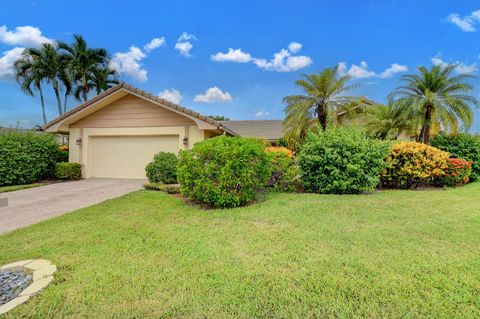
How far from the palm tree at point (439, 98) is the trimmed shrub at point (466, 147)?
52 centimetres

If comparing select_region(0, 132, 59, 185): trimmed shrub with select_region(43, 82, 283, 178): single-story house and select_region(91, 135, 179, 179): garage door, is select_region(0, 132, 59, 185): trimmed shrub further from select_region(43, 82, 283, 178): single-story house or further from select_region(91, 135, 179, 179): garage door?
select_region(91, 135, 179, 179): garage door

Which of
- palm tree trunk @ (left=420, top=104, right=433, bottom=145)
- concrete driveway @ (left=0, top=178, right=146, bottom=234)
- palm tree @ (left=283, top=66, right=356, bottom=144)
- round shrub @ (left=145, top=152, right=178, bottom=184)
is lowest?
concrete driveway @ (left=0, top=178, right=146, bottom=234)

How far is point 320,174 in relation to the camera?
832 centimetres

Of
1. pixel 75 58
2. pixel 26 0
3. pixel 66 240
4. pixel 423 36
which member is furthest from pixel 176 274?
pixel 75 58

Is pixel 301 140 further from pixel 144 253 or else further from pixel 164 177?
pixel 144 253

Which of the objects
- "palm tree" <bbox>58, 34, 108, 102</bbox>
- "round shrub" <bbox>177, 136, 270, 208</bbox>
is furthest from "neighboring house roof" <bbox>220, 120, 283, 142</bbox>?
"round shrub" <bbox>177, 136, 270, 208</bbox>

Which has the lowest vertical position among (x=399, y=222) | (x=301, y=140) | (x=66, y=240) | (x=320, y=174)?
(x=66, y=240)

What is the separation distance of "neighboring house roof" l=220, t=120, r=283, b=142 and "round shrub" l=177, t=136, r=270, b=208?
16.2 meters

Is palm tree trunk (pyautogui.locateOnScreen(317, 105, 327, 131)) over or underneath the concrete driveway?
over

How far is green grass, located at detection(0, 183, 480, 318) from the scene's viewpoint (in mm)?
2516

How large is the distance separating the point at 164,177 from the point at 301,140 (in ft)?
31.8

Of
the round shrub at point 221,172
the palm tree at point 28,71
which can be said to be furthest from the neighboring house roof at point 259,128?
the palm tree at point 28,71

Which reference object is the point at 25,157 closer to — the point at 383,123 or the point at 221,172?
the point at 221,172

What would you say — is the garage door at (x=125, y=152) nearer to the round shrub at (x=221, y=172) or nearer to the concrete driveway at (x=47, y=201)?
the concrete driveway at (x=47, y=201)
